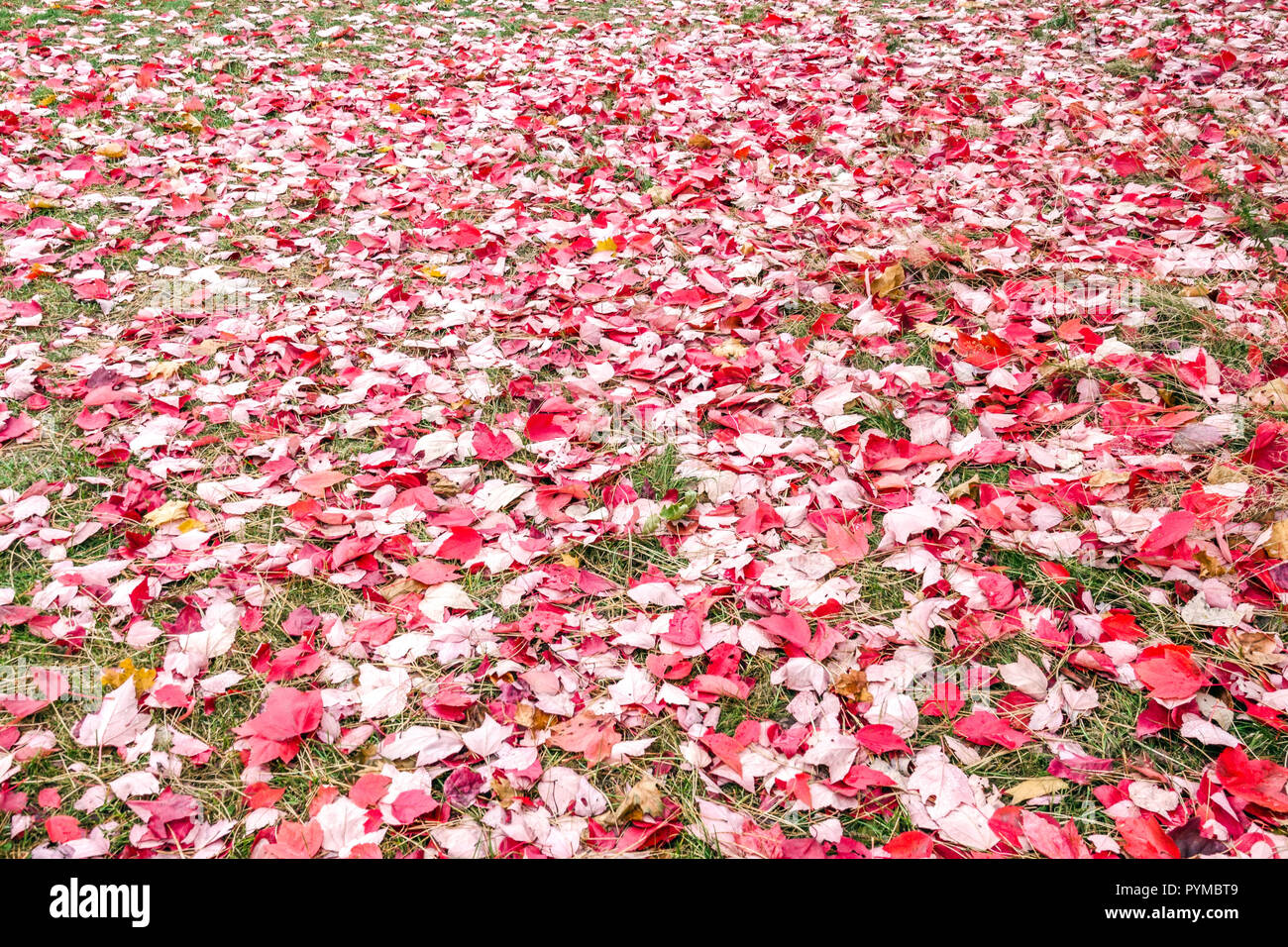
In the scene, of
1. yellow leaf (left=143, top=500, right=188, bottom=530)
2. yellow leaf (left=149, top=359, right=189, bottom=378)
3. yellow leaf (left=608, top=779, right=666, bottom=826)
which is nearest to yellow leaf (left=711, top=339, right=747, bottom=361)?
yellow leaf (left=608, top=779, right=666, bottom=826)

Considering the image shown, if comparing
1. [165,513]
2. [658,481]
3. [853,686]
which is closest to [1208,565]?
[853,686]

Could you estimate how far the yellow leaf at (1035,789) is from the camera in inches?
61.3

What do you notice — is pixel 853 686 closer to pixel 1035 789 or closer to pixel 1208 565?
pixel 1035 789

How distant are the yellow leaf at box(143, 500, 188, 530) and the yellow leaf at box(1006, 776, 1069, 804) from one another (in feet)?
6.80

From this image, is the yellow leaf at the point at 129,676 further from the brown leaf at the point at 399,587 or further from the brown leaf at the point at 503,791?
the brown leaf at the point at 503,791
